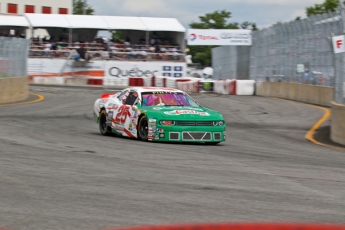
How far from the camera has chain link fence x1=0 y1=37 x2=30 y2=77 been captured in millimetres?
24761

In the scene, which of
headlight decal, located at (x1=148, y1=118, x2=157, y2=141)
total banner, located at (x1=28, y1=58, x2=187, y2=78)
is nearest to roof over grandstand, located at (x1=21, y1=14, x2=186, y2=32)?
total banner, located at (x1=28, y1=58, x2=187, y2=78)

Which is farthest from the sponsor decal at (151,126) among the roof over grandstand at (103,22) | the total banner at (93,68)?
the roof over grandstand at (103,22)

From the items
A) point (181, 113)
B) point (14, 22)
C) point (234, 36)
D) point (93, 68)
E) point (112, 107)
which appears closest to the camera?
point (181, 113)

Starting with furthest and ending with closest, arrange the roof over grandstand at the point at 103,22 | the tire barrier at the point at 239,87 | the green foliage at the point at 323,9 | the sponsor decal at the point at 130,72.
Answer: the green foliage at the point at 323,9, the roof over grandstand at the point at 103,22, the sponsor decal at the point at 130,72, the tire barrier at the point at 239,87

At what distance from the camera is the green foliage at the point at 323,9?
292 ft

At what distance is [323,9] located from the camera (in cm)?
9388

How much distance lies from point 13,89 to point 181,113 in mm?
14372

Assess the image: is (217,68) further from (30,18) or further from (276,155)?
(276,155)

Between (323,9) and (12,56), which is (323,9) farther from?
(12,56)

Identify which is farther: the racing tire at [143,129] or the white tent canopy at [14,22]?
the white tent canopy at [14,22]

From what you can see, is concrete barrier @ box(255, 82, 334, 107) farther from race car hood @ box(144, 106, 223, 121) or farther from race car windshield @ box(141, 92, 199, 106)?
race car hood @ box(144, 106, 223, 121)

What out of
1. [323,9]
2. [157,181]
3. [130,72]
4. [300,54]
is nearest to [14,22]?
[130,72]

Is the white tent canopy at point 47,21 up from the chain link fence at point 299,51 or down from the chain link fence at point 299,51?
up

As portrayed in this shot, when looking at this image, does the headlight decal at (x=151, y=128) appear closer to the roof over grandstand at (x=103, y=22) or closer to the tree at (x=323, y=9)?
the roof over grandstand at (x=103, y=22)
